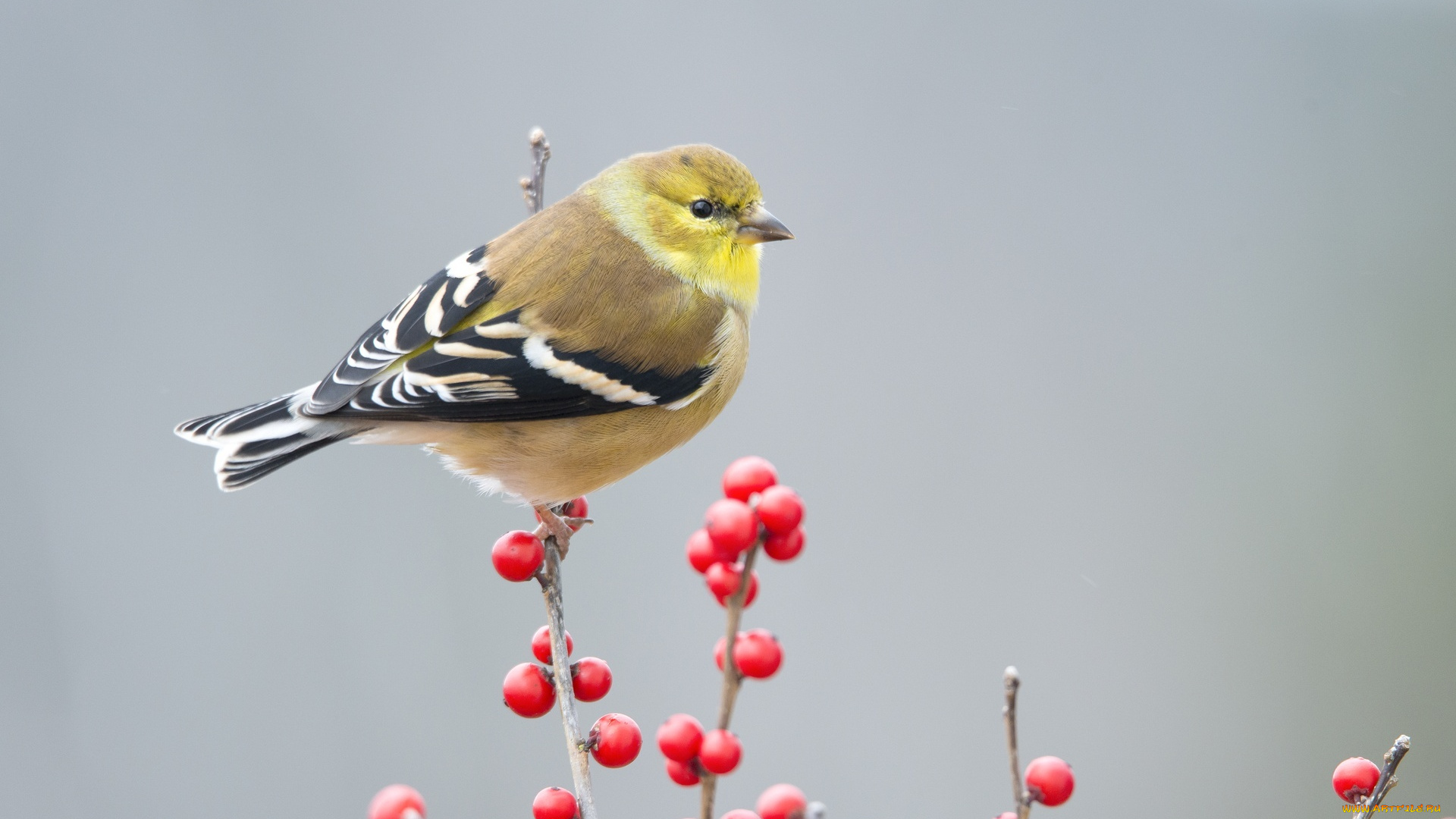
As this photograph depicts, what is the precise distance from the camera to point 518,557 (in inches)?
70.5

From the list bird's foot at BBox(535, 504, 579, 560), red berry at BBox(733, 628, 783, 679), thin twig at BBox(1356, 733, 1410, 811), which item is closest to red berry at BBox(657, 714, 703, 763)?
red berry at BBox(733, 628, 783, 679)

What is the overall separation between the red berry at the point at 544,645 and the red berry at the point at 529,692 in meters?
0.07

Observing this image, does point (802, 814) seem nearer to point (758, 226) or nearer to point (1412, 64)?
point (758, 226)

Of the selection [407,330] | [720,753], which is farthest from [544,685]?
[407,330]

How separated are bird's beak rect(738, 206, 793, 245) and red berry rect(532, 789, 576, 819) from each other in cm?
143

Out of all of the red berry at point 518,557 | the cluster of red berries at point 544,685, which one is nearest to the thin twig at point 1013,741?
the cluster of red berries at point 544,685

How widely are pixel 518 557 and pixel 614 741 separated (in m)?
0.46

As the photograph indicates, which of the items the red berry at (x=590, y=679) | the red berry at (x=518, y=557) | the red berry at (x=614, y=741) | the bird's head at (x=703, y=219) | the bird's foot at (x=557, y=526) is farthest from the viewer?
the bird's head at (x=703, y=219)

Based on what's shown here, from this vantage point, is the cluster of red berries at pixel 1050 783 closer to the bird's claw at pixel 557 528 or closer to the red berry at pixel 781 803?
the red berry at pixel 781 803

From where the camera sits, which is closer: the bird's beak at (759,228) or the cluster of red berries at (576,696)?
the cluster of red berries at (576,696)

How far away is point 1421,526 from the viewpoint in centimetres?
432

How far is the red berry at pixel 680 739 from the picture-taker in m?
1.07

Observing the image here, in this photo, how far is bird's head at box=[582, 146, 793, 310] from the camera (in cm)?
239

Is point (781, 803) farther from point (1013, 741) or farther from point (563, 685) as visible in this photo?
point (563, 685)
